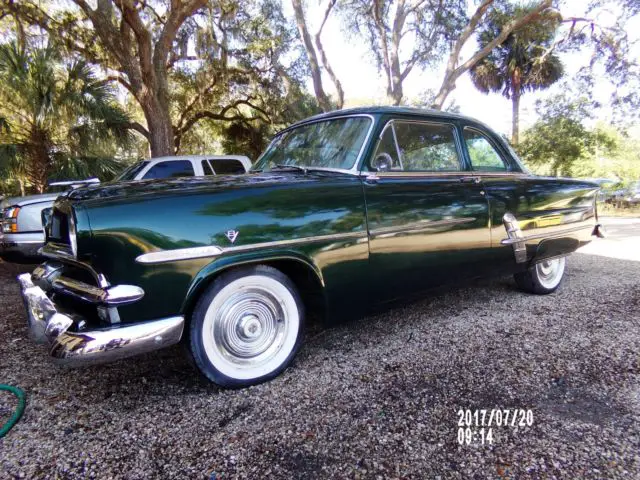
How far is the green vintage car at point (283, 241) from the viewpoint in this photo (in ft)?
5.95

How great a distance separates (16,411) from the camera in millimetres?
1964

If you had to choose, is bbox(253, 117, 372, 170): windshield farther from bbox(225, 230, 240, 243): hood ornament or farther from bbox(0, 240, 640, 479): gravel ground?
bbox(0, 240, 640, 479): gravel ground

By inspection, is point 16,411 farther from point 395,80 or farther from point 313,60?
point 395,80

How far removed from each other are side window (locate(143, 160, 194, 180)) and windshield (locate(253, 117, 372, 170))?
11.5ft

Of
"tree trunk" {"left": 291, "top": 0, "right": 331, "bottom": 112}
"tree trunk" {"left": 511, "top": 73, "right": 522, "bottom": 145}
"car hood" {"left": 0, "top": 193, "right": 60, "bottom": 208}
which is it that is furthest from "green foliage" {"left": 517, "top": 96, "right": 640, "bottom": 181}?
"car hood" {"left": 0, "top": 193, "right": 60, "bottom": 208}

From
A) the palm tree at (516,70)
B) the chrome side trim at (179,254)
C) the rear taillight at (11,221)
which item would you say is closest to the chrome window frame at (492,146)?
the chrome side trim at (179,254)

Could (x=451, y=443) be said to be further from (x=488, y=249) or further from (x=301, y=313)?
(x=488, y=249)

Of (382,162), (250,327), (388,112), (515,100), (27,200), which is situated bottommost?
(250,327)

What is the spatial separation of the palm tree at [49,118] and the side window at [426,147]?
7206mm

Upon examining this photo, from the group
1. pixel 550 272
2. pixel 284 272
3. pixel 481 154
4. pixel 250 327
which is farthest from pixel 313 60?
pixel 250 327

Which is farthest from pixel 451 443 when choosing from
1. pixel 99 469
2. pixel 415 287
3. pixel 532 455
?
pixel 99 469

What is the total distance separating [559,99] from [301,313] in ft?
66.6

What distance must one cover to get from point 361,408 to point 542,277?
2888 mm

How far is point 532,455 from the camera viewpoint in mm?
1574
